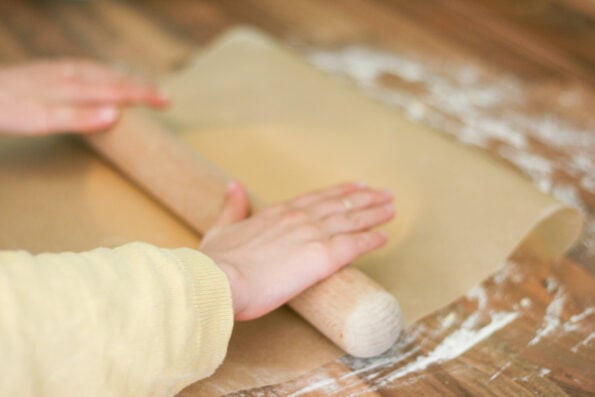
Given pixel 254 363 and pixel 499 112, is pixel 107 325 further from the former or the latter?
pixel 499 112

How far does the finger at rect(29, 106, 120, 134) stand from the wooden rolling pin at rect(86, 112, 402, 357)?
20mm

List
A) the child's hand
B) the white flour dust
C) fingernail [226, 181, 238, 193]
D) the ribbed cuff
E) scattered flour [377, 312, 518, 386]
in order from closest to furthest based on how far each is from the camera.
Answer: the ribbed cuff, scattered flour [377, 312, 518, 386], fingernail [226, 181, 238, 193], the child's hand, the white flour dust

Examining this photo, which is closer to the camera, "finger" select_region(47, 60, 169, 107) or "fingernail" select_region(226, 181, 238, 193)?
"fingernail" select_region(226, 181, 238, 193)

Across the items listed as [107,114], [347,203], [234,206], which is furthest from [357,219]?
[107,114]

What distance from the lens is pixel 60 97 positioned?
3.91 ft

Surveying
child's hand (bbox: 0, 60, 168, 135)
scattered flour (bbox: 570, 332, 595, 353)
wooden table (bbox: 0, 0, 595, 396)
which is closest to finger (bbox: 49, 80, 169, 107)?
child's hand (bbox: 0, 60, 168, 135)

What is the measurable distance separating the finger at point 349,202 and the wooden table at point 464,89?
183 mm

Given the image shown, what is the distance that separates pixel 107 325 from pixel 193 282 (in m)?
0.11

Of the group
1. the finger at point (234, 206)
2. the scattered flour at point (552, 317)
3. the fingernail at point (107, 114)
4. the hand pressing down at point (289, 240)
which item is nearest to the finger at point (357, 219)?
the hand pressing down at point (289, 240)

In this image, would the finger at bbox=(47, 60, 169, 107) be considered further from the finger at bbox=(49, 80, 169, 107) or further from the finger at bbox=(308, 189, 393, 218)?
the finger at bbox=(308, 189, 393, 218)

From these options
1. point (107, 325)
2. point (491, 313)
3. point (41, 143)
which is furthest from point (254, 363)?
point (41, 143)

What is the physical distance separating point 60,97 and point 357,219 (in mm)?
562

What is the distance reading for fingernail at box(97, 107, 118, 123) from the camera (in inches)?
47.3

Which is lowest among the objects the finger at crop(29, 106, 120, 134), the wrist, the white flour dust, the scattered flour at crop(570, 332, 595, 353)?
the scattered flour at crop(570, 332, 595, 353)
